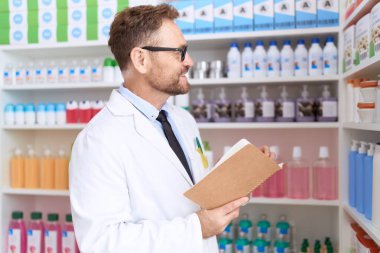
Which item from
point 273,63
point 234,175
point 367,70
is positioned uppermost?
point 273,63

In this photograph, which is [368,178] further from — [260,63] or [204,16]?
[204,16]

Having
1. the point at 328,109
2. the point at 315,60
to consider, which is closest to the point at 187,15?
the point at 315,60

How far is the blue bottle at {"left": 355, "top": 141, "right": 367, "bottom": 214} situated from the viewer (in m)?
1.89

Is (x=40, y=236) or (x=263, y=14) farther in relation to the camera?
(x=40, y=236)

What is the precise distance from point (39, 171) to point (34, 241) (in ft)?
1.65

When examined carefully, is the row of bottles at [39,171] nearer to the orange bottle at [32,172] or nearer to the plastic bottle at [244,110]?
the orange bottle at [32,172]

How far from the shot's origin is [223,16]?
2666mm

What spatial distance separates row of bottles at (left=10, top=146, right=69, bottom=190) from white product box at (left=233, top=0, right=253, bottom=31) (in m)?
1.53

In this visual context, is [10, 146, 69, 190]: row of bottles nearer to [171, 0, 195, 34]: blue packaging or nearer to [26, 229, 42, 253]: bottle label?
[26, 229, 42, 253]: bottle label

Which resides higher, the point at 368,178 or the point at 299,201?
the point at 368,178

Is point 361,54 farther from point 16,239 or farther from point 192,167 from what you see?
point 16,239

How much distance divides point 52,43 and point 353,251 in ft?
7.68

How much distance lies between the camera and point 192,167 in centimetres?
173

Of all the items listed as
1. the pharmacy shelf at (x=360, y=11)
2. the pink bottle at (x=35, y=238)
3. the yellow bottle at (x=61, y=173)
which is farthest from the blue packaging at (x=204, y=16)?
the pink bottle at (x=35, y=238)
